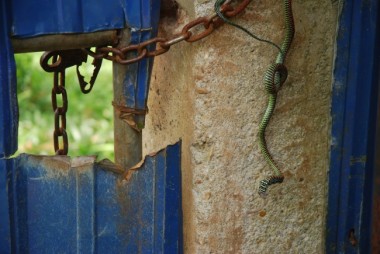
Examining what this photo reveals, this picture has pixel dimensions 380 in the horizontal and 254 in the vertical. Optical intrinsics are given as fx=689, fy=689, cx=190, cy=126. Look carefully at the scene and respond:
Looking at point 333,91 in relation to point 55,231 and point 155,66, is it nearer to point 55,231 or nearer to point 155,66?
point 155,66

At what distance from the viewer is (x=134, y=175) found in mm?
1863

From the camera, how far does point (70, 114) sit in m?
4.79

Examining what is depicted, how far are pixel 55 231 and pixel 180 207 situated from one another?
1.14ft

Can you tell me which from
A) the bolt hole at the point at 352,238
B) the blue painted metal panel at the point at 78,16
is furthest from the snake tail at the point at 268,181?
the blue painted metal panel at the point at 78,16

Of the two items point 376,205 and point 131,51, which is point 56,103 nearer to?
point 131,51

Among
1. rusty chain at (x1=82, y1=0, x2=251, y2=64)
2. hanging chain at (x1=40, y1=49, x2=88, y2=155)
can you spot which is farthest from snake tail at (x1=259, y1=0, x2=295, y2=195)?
hanging chain at (x1=40, y1=49, x2=88, y2=155)

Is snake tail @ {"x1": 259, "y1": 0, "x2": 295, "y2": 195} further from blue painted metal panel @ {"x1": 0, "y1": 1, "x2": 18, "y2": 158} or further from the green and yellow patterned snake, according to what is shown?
blue painted metal panel @ {"x1": 0, "y1": 1, "x2": 18, "y2": 158}

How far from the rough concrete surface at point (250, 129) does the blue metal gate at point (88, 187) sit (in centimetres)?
8

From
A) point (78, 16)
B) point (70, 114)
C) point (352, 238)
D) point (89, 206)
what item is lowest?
point (352, 238)

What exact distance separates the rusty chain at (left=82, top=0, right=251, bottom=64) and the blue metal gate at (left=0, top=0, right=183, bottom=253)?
0.15 feet

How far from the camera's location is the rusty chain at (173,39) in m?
1.71

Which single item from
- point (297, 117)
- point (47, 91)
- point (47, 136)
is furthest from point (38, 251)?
point (47, 91)

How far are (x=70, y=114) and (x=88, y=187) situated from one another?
300 centimetres

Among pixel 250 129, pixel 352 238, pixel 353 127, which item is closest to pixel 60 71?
pixel 250 129
